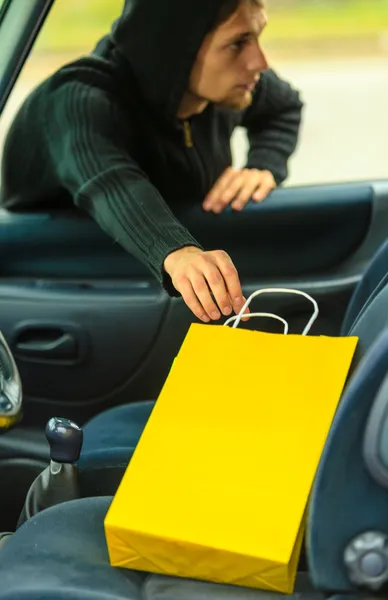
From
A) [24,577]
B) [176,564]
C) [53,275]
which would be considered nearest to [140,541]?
[176,564]

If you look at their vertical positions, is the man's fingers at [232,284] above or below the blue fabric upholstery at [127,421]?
above

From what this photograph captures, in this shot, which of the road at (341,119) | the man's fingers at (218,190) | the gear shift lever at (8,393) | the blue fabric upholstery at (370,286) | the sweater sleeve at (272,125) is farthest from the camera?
the road at (341,119)

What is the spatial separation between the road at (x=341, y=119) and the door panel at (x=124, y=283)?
170 millimetres

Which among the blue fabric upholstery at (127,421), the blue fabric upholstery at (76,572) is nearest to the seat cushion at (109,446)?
the blue fabric upholstery at (127,421)

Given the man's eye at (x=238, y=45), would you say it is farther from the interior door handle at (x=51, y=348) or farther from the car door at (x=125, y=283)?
the interior door handle at (x=51, y=348)

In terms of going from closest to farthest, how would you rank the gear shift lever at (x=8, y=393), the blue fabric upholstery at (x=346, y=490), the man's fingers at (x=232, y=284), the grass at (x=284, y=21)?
1. the blue fabric upholstery at (x=346, y=490)
2. the gear shift lever at (x=8, y=393)
3. the man's fingers at (x=232, y=284)
4. the grass at (x=284, y=21)

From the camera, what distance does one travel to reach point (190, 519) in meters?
0.95

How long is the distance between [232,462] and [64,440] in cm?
34

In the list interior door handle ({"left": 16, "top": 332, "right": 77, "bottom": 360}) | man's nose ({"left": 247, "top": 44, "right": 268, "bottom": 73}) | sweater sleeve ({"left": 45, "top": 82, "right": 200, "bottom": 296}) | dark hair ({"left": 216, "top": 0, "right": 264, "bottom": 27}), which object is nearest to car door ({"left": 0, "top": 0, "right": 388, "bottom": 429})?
interior door handle ({"left": 16, "top": 332, "right": 77, "bottom": 360})

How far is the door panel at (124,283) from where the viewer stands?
1728 mm

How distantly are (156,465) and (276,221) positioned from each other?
863 mm

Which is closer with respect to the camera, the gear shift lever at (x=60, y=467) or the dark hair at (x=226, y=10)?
the gear shift lever at (x=60, y=467)

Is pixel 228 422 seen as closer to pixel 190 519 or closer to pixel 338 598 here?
pixel 190 519

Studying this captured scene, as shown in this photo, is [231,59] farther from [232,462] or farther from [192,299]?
[232,462]
